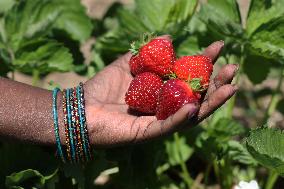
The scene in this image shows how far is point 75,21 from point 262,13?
75cm

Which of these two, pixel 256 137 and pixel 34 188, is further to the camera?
pixel 34 188

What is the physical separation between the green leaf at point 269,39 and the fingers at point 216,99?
32 cm

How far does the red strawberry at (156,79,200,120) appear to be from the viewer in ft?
5.32

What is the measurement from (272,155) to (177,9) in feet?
2.11

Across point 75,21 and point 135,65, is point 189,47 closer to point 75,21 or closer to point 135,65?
point 135,65

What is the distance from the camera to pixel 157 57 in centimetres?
178

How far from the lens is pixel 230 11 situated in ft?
6.37

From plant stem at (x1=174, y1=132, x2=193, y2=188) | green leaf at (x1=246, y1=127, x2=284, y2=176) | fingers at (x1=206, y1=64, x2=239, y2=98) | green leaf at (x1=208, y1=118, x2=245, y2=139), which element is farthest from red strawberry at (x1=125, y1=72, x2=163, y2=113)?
plant stem at (x1=174, y1=132, x2=193, y2=188)

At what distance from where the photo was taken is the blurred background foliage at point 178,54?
185cm

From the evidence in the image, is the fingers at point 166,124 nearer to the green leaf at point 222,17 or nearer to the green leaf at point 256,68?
the green leaf at point 222,17

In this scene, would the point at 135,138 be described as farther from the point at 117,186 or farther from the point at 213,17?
the point at 117,186

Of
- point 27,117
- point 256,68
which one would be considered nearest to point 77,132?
point 27,117

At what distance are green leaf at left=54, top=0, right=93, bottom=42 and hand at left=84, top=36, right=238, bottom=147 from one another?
0.48 meters

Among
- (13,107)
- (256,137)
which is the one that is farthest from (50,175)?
(256,137)
